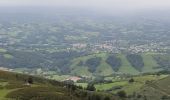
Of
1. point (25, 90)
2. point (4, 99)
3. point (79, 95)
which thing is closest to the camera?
point (4, 99)

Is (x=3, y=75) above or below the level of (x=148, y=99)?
above

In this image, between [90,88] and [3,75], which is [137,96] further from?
[3,75]

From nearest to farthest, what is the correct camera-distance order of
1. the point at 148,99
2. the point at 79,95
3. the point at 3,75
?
the point at 79,95
the point at 3,75
the point at 148,99

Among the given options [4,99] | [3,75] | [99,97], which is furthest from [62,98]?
[3,75]

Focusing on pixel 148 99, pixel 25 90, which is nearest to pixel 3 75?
pixel 25 90

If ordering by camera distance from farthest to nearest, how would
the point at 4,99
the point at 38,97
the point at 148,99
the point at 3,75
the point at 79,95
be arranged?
the point at 148,99, the point at 3,75, the point at 79,95, the point at 38,97, the point at 4,99

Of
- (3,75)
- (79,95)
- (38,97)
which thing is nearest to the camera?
(38,97)

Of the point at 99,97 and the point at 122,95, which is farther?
the point at 122,95

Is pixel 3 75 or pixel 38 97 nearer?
pixel 38 97

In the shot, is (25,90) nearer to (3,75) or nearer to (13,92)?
(13,92)
